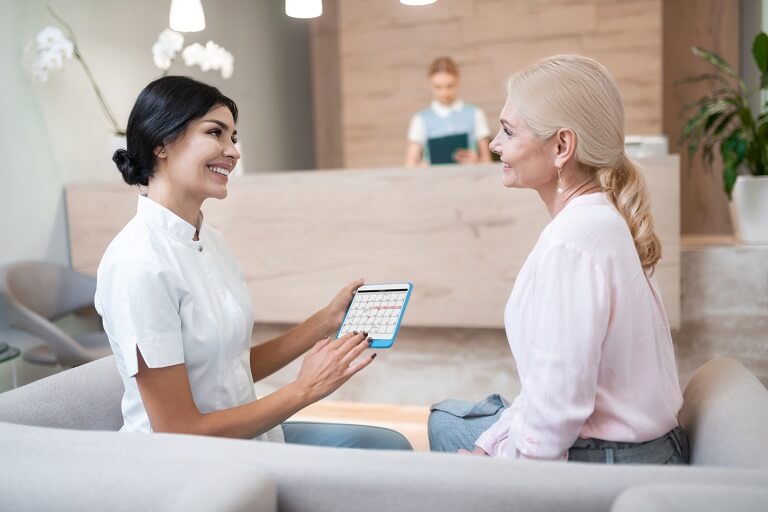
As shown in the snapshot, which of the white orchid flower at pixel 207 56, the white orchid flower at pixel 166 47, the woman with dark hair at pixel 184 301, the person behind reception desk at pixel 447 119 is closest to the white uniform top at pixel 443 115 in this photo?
the person behind reception desk at pixel 447 119

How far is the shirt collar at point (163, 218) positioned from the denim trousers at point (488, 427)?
63 centimetres

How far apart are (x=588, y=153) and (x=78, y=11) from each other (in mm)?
3061

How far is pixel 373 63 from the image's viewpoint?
5359 millimetres

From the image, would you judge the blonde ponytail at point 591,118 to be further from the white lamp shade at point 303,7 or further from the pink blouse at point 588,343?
the white lamp shade at point 303,7

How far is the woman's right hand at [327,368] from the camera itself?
127 cm

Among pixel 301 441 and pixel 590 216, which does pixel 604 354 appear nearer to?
pixel 590 216

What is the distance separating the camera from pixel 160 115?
1.35 meters

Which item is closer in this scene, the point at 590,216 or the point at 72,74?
the point at 590,216

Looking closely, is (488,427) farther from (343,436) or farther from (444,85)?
(444,85)

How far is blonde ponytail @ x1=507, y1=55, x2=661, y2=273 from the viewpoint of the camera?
4.07 ft

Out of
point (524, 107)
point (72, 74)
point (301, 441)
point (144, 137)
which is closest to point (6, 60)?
point (72, 74)

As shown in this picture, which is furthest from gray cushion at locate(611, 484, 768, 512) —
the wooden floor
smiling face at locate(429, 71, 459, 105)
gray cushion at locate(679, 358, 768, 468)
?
smiling face at locate(429, 71, 459, 105)

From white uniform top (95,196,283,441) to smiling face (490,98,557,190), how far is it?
0.59 meters

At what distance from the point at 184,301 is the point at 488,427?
24.6 inches
